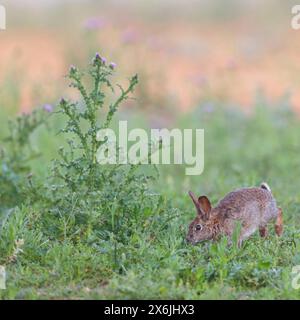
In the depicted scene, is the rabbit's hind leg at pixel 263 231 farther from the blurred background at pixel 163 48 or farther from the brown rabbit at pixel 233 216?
the blurred background at pixel 163 48

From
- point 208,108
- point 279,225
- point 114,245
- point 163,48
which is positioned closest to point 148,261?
point 114,245

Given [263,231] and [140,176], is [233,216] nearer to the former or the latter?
[263,231]

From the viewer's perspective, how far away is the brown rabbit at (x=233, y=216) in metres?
6.14

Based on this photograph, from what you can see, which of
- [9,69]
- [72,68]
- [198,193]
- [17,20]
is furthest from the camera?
[17,20]

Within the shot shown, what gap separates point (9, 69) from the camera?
10.9 meters

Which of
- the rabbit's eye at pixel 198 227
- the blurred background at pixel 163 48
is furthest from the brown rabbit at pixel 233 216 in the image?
the blurred background at pixel 163 48

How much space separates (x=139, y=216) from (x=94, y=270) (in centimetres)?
A: 72

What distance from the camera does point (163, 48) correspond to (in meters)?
12.3

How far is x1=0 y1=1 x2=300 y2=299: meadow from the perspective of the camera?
544cm

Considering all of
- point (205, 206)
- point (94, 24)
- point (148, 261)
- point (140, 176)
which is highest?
point (94, 24)

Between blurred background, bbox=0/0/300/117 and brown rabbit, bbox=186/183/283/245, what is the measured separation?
442 centimetres

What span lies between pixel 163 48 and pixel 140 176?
6333 mm

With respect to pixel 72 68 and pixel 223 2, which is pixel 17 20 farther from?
pixel 72 68
